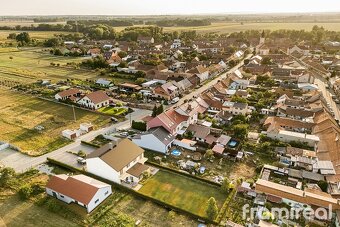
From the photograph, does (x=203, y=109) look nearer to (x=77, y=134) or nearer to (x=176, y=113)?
(x=176, y=113)

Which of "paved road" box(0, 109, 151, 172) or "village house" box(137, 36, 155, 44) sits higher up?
"village house" box(137, 36, 155, 44)

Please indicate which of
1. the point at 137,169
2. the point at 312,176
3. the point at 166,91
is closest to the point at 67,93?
the point at 166,91

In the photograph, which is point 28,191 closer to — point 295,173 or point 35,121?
point 35,121

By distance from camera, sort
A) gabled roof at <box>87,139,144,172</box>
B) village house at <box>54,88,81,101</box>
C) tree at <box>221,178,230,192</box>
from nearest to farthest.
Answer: tree at <box>221,178,230,192</box> → gabled roof at <box>87,139,144,172</box> → village house at <box>54,88,81,101</box>

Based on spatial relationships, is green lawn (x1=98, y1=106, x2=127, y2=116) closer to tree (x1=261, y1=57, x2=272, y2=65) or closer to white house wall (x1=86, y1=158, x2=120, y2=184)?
white house wall (x1=86, y1=158, x2=120, y2=184)

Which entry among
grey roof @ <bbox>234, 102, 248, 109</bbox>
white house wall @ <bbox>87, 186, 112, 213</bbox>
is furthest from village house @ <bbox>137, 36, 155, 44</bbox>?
white house wall @ <bbox>87, 186, 112, 213</bbox>

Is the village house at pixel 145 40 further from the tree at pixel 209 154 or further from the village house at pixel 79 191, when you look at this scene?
the village house at pixel 79 191
